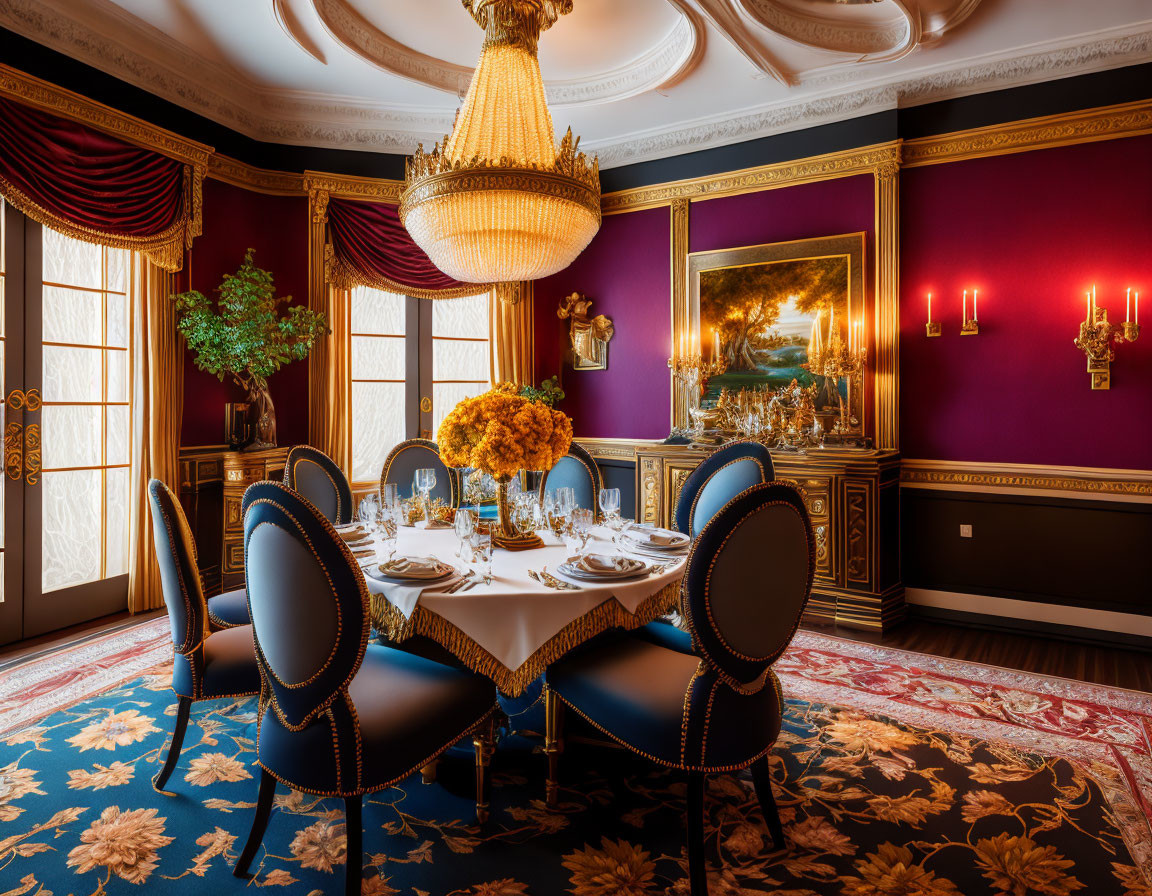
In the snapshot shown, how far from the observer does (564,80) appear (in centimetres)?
458

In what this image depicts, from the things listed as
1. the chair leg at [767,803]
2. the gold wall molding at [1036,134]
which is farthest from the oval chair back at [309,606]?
the gold wall molding at [1036,134]

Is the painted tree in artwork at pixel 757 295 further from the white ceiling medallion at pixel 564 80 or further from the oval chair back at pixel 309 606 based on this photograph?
the oval chair back at pixel 309 606

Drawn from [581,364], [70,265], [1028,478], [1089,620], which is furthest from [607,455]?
[70,265]

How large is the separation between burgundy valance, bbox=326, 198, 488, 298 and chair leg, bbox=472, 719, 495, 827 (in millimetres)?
3895

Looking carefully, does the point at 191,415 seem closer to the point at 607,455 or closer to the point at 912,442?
the point at 607,455

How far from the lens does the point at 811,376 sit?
4.72 m

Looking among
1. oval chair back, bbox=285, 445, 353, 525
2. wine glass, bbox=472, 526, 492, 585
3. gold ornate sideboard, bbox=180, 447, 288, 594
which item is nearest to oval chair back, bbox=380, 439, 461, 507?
oval chair back, bbox=285, 445, 353, 525

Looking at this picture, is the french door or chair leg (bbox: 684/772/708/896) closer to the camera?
chair leg (bbox: 684/772/708/896)

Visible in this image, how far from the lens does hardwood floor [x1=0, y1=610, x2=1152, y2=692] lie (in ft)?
11.6

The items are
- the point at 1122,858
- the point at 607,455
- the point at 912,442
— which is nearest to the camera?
the point at 1122,858

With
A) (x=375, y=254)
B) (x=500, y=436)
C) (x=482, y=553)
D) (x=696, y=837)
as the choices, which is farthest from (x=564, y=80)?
(x=696, y=837)

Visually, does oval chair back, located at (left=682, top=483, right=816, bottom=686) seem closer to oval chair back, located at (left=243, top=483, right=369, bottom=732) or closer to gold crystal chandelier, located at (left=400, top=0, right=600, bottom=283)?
oval chair back, located at (left=243, top=483, right=369, bottom=732)

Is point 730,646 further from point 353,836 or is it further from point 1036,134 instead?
point 1036,134

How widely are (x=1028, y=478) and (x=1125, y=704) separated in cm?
149
